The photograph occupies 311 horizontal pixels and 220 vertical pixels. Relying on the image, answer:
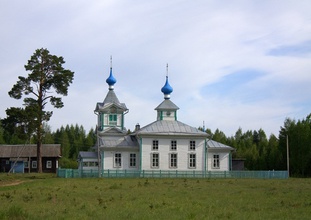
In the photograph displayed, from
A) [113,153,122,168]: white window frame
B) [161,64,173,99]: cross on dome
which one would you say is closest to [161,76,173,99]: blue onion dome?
[161,64,173,99]: cross on dome

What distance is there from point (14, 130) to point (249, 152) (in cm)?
3827

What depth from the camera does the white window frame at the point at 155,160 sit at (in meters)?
49.5

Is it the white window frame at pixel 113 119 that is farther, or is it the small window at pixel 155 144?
the white window frame at pixel 113 119

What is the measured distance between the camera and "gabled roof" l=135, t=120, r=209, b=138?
49.7 metres

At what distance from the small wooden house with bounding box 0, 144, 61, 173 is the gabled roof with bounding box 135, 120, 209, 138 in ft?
58.3

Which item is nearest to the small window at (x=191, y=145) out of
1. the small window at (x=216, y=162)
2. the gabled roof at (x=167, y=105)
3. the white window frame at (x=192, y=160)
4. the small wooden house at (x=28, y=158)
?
the white window frame at (x=192, y=160)

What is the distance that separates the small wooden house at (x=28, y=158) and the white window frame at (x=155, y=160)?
59.8 ft

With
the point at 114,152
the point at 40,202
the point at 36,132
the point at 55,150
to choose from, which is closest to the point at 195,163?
the point at 114,152

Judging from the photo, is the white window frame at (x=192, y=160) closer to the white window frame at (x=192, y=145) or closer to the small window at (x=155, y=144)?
the white window frame at (x=192, y=145)

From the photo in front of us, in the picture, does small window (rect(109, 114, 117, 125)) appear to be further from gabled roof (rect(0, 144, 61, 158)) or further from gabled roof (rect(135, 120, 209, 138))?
gabled roof (rect(0, 144, 61, 158))

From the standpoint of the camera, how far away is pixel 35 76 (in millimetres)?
48875

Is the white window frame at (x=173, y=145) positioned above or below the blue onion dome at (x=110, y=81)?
below

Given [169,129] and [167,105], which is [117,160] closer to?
[169,129]

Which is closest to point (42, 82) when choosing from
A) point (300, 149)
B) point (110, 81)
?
point (110, 81)
